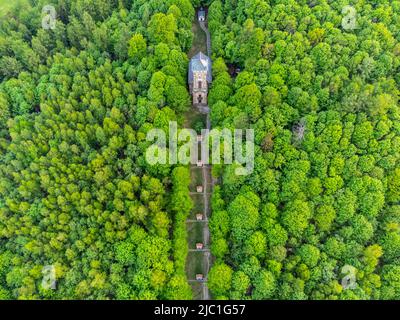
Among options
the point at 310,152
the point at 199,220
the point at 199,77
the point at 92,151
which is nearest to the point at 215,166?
the point at 199,220

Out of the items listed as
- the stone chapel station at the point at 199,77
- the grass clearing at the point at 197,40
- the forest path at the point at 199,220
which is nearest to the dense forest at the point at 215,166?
the stone chapel station at the point at 199,77

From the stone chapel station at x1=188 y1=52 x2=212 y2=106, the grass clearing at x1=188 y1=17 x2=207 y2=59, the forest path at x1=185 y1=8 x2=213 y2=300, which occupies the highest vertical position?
the grass clearing at x1=188 y1=17 x2=207 y2=59

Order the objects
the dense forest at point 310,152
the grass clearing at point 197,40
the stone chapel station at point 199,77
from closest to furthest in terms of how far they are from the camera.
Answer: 1. the dense forest at point 310,152
2. the stone chapel station at point 199,77
3. the grass clearing at point 197,40

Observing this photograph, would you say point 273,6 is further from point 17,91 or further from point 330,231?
point 17,91

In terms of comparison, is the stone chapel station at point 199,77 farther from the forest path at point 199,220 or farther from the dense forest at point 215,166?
the forest path at point 199,220

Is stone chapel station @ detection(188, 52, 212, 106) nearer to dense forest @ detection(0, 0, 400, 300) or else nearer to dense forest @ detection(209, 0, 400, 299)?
dense forest @ detection(0, 0, 400, 300)

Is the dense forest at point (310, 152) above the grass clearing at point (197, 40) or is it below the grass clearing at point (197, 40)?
below

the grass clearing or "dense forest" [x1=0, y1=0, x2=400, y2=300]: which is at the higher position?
the grass clearing

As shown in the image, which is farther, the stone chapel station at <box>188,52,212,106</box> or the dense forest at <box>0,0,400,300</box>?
the stone chapel station at <box>188,52,212,106</box>

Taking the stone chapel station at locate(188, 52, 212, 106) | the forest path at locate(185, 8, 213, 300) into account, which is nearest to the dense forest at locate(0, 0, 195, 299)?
the stone chapel station at locate(188, 52, 212, 106)
